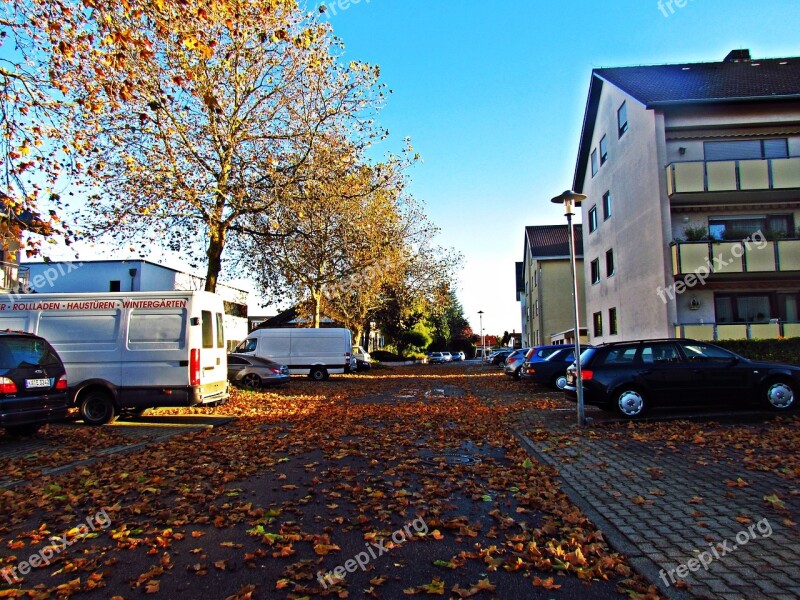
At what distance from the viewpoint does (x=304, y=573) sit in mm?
3967

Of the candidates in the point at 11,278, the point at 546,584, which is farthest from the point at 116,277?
the point at 546,584

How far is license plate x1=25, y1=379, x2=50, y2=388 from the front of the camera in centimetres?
894

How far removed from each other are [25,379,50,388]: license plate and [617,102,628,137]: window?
73.2 ft

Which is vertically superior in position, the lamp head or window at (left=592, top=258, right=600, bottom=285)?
window at (left=592, top=258, right=600, bottom=285)

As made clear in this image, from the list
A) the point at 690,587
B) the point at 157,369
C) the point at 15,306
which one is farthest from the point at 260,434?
the point at 690,587

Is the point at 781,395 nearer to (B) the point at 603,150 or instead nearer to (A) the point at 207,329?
(A) the point at 207,329

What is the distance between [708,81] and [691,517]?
2301 cm

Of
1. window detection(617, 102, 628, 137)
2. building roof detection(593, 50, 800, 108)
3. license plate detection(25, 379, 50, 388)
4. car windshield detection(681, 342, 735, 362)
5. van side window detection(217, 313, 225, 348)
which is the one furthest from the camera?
window detection(617, 102, 628, 137)

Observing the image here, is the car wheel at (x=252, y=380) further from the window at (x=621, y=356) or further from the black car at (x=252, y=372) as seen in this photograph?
the window at (x=621, y=356)

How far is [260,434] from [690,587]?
26.9 ft

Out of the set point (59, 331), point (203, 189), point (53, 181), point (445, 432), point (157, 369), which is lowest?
point (445, 432)

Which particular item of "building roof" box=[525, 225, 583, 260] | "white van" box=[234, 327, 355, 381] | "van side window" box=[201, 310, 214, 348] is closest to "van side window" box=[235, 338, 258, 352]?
"white van" box=[234, 327, 355, 381]

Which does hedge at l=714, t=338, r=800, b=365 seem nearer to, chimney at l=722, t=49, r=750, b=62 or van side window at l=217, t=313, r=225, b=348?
van side window at l=217, t=313, r=225, b=348

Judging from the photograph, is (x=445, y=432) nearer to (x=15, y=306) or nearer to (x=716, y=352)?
(x=716, y=352)
